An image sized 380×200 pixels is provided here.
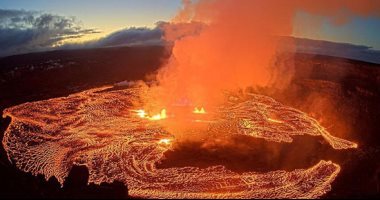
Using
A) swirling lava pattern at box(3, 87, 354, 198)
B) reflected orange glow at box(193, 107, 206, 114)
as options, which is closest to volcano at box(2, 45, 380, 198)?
swirling lava pattern at box(3, 87, 354, 198)

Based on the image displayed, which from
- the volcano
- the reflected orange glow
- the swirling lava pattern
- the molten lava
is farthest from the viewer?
the reflected orange glow

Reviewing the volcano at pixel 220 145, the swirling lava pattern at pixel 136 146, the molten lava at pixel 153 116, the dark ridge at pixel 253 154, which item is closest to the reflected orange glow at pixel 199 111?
the volcano at pixel 220 145

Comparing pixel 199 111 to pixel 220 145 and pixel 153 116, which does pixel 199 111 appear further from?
pixel 220 145

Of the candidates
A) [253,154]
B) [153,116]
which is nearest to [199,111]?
[153,116]

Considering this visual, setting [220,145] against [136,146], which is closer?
[136,146]

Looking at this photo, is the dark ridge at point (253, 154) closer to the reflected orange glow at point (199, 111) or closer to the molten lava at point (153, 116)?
the molten lava at point (153, 116)

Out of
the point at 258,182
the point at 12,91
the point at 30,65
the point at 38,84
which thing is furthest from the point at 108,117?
the point at 30,65

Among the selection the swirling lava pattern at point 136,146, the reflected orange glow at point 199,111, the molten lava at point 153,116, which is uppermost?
the reflected orange glow at point 199,111

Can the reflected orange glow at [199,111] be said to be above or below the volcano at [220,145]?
above

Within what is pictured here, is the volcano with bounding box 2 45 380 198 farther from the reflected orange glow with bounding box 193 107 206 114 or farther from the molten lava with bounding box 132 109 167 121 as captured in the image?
the molten lava with bounding box 132 109 167 121
